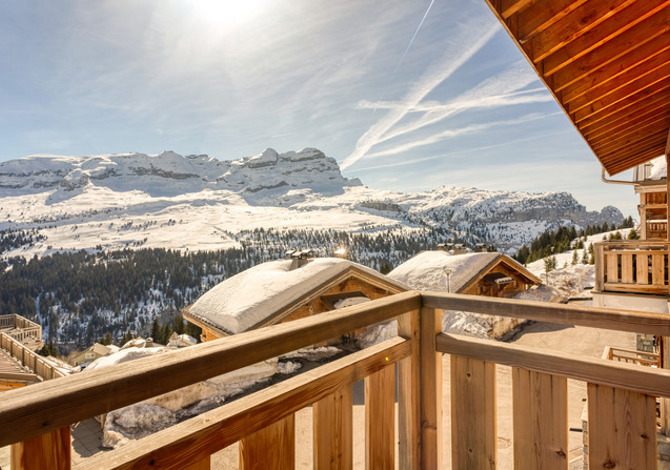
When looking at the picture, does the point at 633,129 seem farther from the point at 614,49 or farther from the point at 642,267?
the point at 642,267

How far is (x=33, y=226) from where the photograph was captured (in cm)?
18625

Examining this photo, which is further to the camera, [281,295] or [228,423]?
[281,295]

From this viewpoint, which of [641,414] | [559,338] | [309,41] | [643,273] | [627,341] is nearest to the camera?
[641,414]

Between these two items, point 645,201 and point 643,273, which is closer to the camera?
point 643,273

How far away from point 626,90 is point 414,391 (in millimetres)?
3453

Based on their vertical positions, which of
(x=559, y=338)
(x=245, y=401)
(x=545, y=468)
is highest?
(x=245, y=401)

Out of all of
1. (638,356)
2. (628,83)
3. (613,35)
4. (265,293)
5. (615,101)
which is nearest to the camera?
(613,35)

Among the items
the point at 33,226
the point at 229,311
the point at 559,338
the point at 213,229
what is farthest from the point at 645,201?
the point at 33,226

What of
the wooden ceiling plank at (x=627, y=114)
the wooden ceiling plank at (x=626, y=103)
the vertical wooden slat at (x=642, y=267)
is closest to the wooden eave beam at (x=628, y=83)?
the wooden ceiling plank at (x=626, y=103)

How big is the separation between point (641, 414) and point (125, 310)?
331ft

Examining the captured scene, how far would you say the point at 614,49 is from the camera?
243 centimetres

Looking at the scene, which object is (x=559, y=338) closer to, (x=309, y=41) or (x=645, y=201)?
(x=645, y=201)

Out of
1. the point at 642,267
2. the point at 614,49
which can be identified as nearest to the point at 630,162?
the point at 642,267

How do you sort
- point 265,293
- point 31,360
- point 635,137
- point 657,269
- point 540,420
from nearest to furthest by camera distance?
1. point 540,420
2. point 635,137
3. point 657,269
4. point 265,293
5. point 31,360
